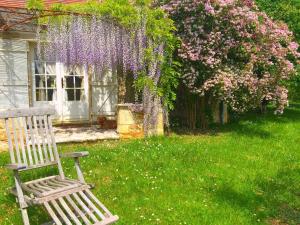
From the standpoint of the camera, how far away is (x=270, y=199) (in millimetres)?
5594

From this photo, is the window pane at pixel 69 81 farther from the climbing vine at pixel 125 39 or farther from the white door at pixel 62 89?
the climbing vine at pixel 125 39

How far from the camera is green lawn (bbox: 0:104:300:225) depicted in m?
5.00

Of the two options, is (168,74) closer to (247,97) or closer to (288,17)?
(247,97)

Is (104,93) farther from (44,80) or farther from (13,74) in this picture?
(13,74)

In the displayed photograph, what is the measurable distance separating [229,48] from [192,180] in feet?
13.9

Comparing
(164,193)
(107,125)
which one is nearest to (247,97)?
(107,125)

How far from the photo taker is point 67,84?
1116 cm

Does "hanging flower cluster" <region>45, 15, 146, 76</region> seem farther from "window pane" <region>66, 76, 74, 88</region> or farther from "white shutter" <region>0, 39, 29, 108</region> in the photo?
"window pane" <region>66, 76, 74, 88</region>

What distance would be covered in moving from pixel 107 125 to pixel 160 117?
1.88 m

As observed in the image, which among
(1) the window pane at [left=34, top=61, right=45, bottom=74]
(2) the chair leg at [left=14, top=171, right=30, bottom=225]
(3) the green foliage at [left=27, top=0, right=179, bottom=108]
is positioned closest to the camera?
(2) the chair leg at [left=14, top=171, right=30, bottom=225]

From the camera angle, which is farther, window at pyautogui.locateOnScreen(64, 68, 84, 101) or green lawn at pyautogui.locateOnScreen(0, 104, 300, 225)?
window at pyautogui.locateOnScreen(64, 68, 84, 101)

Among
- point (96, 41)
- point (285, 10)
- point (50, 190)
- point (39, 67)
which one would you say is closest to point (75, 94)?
point (39, 67)

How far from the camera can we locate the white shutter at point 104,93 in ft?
37.3

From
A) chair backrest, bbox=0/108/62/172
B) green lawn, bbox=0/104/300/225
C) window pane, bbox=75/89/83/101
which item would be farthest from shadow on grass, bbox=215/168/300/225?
window pane, bbox=75/89/83/101
